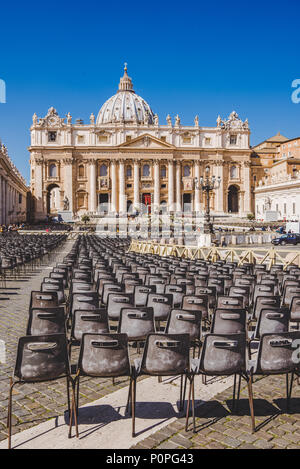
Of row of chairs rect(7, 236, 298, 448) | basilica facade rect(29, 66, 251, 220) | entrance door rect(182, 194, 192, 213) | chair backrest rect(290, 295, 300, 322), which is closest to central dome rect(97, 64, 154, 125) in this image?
basilica facade rect(29, 66, 251, 220)

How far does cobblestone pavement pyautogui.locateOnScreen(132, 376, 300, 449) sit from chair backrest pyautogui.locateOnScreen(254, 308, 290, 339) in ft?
3.13

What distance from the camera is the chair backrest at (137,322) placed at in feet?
22.3

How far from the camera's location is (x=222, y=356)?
5371 mm

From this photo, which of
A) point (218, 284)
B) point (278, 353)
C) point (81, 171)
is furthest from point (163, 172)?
A: point (278, 353)

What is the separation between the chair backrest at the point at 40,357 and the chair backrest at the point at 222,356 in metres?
1.76

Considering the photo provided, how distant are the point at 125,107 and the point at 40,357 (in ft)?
441

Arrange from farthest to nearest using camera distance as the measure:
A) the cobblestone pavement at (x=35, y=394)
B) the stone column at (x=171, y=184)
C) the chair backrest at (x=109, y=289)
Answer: the stone column at (x=171, y=184), the chair backrest at (x=109, y=289), the cobblestone pavement at (x=35, y=394)

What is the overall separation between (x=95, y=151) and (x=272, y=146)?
148 ft

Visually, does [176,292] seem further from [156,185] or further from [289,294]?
[156,185]

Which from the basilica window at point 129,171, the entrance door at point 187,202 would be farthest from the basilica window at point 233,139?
the basilica window at point 129,171

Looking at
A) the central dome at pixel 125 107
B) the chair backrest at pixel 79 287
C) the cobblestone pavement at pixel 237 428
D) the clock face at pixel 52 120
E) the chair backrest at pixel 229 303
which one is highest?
the central dome at pixel 125 107

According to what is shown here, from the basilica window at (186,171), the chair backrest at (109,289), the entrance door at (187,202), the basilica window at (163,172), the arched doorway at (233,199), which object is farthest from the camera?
the arched doorway at (233,199)

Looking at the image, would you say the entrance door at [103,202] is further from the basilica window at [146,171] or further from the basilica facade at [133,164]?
the basilica window at [146,171]

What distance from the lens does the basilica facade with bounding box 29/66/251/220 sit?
3812 inches
